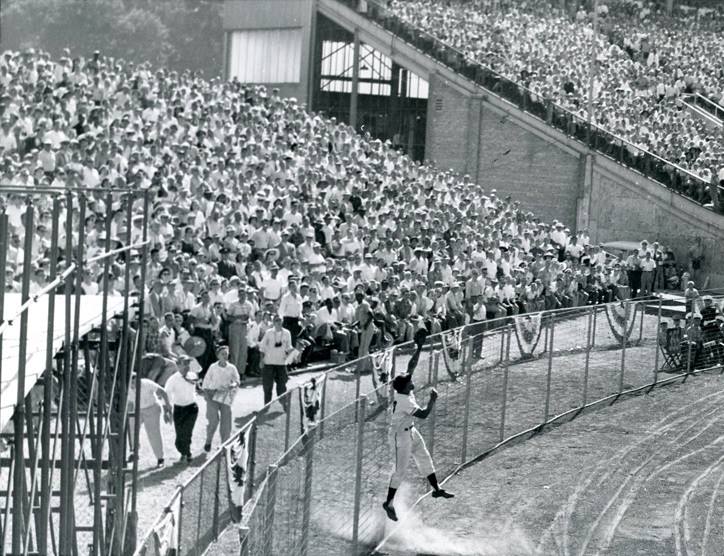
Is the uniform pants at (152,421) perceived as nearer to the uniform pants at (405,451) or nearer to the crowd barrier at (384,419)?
the crowd barrier at (384,419)

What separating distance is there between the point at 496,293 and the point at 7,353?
18.6 m

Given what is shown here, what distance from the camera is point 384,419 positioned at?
13812mm

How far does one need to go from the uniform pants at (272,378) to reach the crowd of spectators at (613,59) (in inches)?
799

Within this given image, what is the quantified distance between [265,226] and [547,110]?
58.1 feet

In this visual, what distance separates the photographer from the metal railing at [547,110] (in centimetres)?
3675

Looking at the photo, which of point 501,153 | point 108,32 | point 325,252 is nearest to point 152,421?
point 325,252

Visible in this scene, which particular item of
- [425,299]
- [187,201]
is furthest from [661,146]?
[187,201]

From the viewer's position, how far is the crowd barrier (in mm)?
9992

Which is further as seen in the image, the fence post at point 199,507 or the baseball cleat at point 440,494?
the baseball cleat at point 440,494

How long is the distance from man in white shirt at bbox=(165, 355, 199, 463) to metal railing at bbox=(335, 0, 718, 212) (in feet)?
75.2

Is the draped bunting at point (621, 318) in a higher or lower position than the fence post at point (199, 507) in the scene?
lower

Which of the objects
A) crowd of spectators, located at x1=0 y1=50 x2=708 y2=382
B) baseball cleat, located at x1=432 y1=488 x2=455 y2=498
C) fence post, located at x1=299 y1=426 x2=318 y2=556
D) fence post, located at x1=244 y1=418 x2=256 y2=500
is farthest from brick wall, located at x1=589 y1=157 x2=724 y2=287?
fence post, located at x1=299 y1=426 x2=318 y2=556

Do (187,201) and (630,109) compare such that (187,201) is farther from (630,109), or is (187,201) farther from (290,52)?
(290,52)

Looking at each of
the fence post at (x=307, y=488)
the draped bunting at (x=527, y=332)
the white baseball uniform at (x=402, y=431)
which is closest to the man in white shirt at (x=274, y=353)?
the draped bunting at (x=527, y=332)
